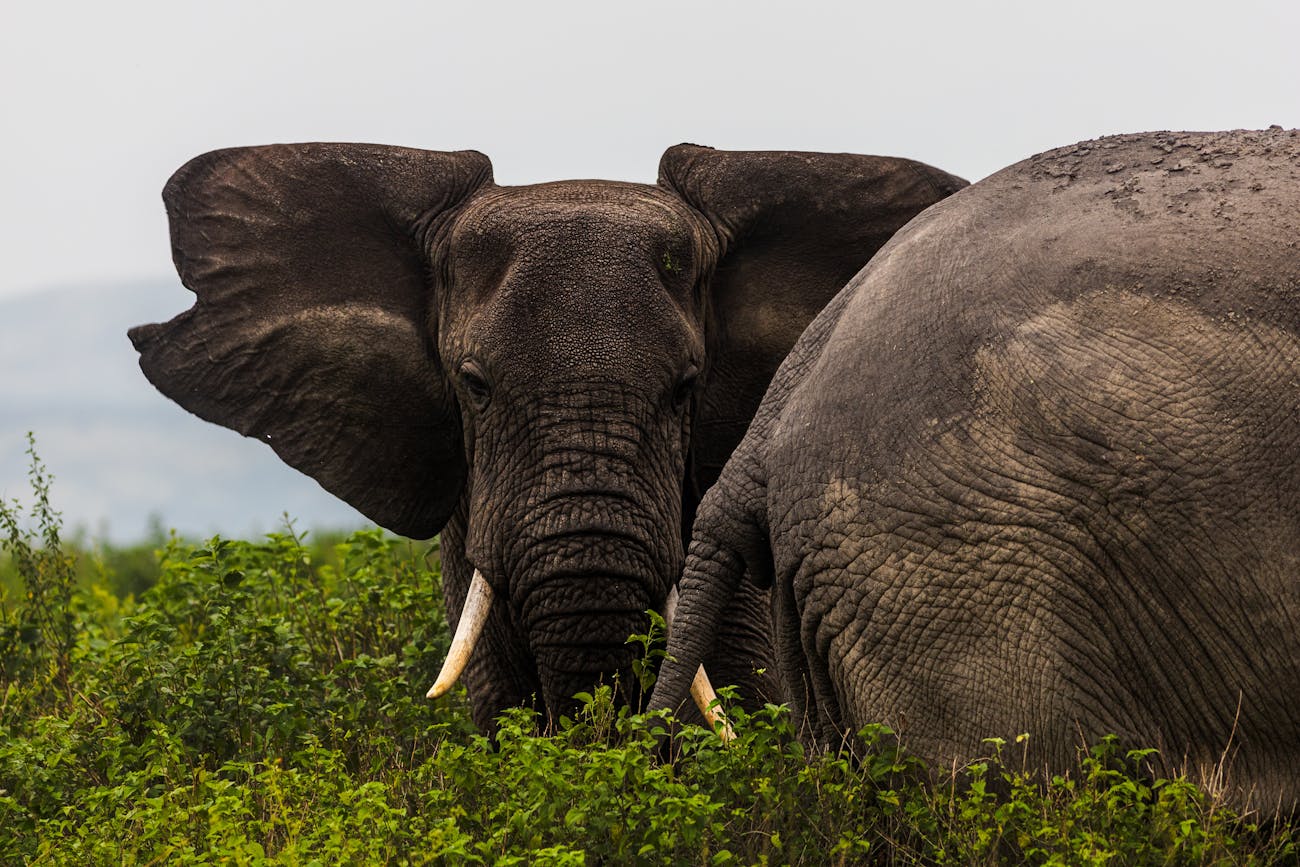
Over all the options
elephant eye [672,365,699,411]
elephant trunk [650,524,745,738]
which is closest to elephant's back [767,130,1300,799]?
elephant trunk [650,524,745,738]

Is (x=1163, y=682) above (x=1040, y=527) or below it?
below

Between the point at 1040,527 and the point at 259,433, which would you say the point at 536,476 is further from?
the point at 1040,527

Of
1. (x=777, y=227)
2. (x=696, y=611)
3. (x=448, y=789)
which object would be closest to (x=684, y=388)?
(x=777, y=227)

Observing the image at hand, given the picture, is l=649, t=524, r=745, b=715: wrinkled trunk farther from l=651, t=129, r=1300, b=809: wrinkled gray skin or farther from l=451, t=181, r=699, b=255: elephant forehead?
l=451, t=181, r=699, b=255: elephant forehead

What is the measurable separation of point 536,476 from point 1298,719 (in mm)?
2725

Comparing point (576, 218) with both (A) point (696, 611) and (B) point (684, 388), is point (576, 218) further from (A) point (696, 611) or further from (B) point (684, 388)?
(A) point (696, 611)

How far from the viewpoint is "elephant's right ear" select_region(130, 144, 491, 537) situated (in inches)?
271

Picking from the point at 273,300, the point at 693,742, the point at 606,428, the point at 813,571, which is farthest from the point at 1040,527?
the point at 273,300

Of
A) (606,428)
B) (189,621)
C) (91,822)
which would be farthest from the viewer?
(189,621)

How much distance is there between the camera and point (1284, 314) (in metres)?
3.96

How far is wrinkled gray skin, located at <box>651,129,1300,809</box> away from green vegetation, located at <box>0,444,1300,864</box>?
140 mm

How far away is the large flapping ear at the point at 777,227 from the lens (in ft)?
22.5

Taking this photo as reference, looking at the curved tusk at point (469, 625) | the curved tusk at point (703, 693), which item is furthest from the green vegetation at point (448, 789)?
the curved tusk at point (469, 625)

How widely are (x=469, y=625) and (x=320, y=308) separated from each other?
4.55 feet
